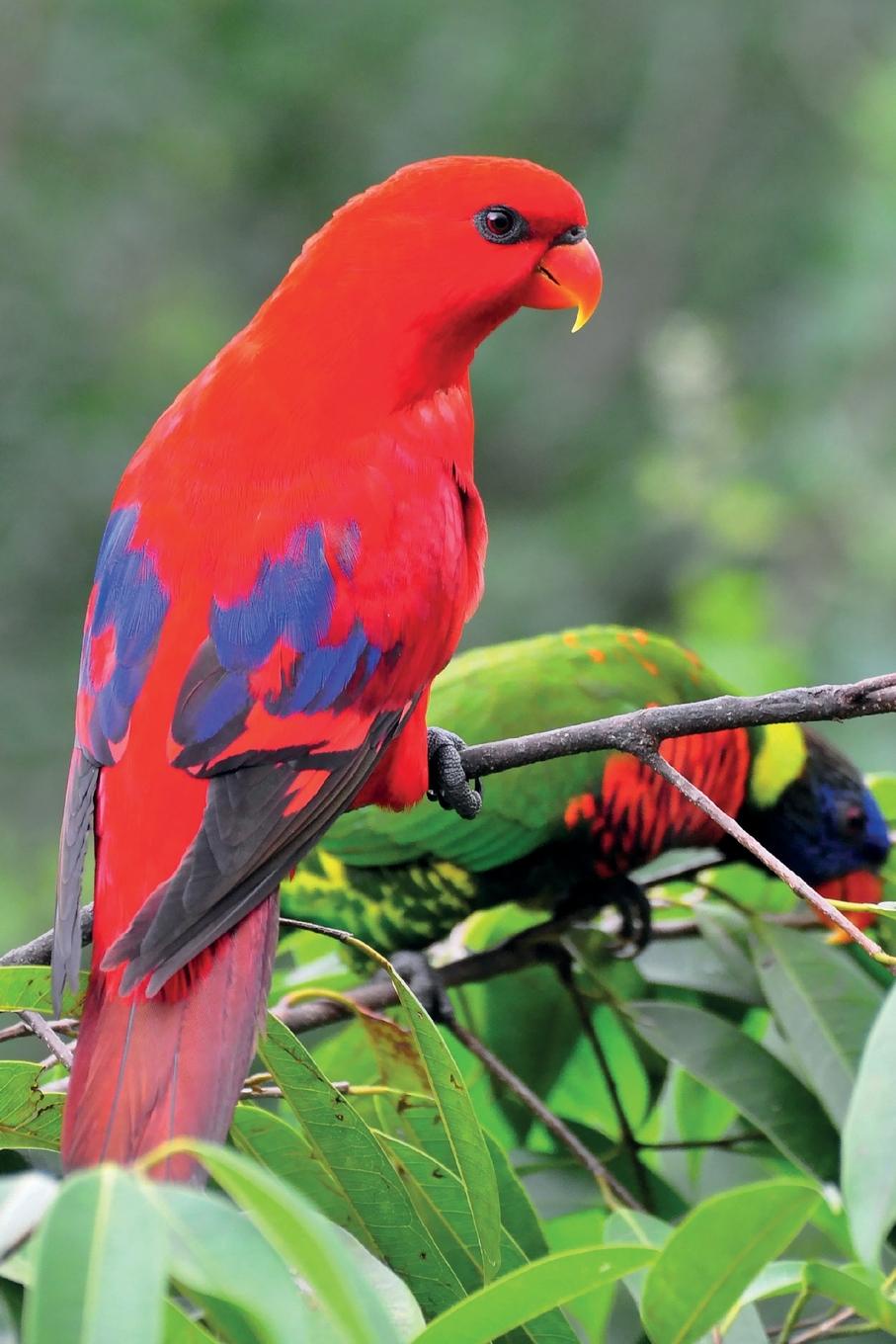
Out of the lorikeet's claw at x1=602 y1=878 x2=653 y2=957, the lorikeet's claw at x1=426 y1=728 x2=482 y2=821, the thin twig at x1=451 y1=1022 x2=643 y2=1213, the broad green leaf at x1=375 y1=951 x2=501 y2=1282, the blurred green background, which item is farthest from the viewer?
the blurred green background

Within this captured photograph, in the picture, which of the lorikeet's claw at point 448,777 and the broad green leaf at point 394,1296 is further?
the lorikeet's claw at point 448,777

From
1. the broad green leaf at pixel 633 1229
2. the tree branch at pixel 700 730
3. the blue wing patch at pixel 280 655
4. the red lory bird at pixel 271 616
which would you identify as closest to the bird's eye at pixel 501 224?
the red lory bird at pixel 271 616

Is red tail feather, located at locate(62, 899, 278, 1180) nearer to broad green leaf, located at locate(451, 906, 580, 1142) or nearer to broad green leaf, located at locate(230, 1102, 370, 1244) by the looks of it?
broad green leaf, located at locate(230, 1102, 370, 1244)

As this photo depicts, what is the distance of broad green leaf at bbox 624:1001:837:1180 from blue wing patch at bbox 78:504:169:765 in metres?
0.50

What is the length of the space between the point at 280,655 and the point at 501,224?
17.8 inches

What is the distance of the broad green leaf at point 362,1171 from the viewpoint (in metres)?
0.85

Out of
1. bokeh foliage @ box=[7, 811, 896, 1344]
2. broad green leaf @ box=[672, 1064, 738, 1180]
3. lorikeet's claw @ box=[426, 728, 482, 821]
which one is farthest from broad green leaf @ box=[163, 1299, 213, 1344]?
broad green leaf @ box=[672, 1064, 738, 1180]

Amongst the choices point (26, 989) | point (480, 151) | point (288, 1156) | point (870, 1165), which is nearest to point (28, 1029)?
point (26, 989)

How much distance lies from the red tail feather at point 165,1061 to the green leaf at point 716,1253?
9.8 inches

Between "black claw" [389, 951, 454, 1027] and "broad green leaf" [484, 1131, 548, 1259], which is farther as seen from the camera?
"black claw" [389, 951, 454, 1027]

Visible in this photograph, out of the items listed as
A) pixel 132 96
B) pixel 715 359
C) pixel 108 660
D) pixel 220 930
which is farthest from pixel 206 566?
pixel 132 96

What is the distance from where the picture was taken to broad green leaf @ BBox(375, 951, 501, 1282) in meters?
0.81

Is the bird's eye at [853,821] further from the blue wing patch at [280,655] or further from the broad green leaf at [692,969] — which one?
the blue wing patch at [280,655]

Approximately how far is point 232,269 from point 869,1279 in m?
5.21
